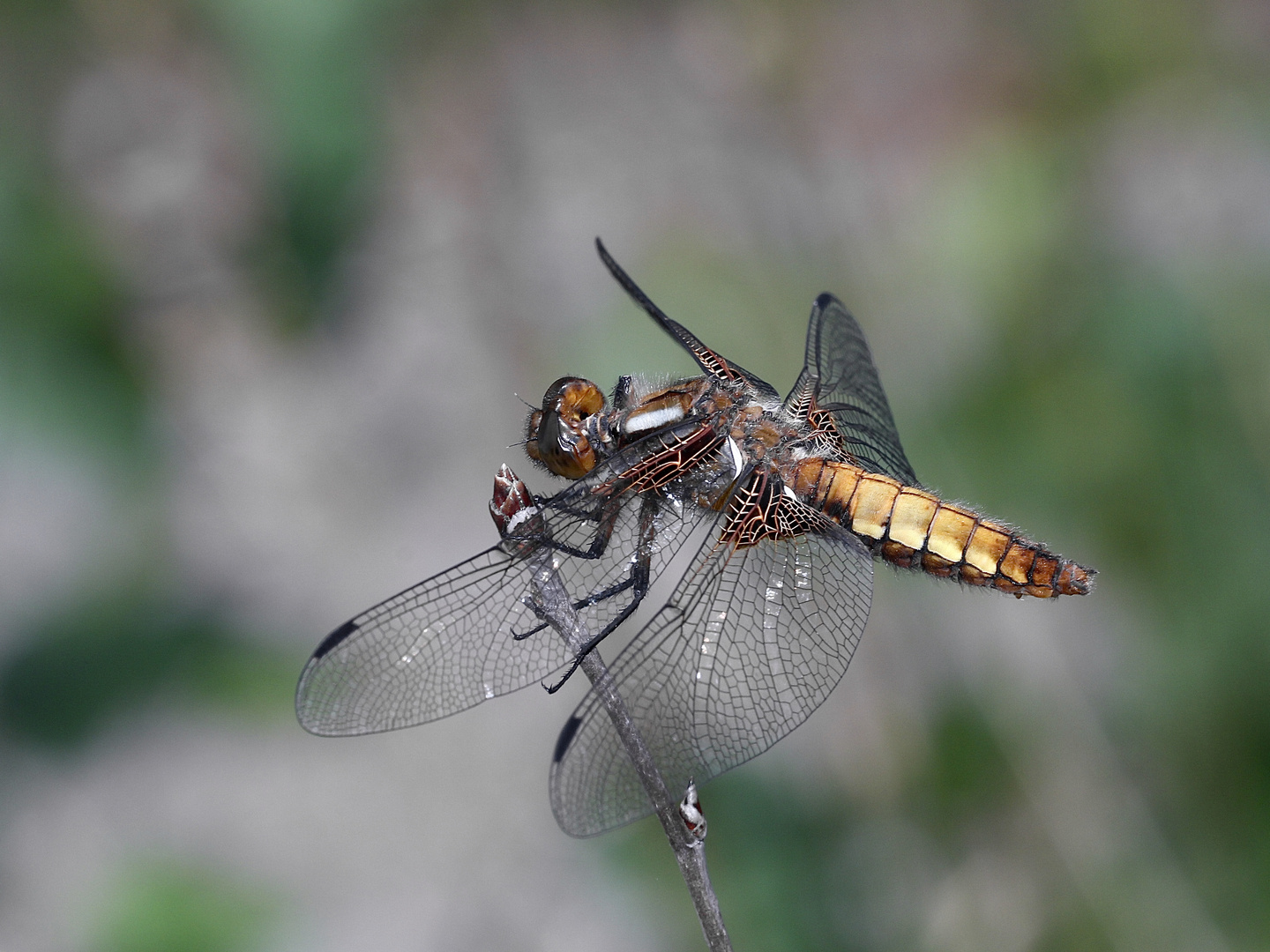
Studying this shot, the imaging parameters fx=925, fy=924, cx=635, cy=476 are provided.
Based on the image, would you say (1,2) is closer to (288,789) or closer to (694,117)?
(288,789)

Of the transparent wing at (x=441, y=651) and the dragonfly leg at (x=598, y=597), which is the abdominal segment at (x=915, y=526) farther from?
the transparent wing at (x=441, y=651)

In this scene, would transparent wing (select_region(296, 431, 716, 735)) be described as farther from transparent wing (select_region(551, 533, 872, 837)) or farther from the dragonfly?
transparent wing (select_region(551, 533, 872, 837))

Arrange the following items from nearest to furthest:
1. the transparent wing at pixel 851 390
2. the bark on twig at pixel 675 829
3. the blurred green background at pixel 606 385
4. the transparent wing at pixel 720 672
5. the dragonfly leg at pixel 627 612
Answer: the bark on twig at pixel 675 829 → the dragonfly leg at pixel 627 612 → the transparent wing at pixel 720 672 → the transparent wing at pixel 851 390 → the blurred green background at pixel 606 385

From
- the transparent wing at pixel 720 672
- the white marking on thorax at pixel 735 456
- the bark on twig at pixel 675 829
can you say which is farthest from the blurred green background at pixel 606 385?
the bark on twig at pixel 675 829

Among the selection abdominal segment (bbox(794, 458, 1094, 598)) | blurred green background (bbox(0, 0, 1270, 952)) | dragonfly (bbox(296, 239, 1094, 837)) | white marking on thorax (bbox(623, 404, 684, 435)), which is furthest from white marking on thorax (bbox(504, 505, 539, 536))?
blurred green background (bbox(0, 0, 1270, 952))

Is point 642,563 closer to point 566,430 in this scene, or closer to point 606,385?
point 566,430

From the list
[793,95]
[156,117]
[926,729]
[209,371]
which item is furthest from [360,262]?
[926,729]

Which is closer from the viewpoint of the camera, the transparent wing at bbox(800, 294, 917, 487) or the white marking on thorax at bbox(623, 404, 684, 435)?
the white marking on thorax at bbox(623, 404, 684, 435)
